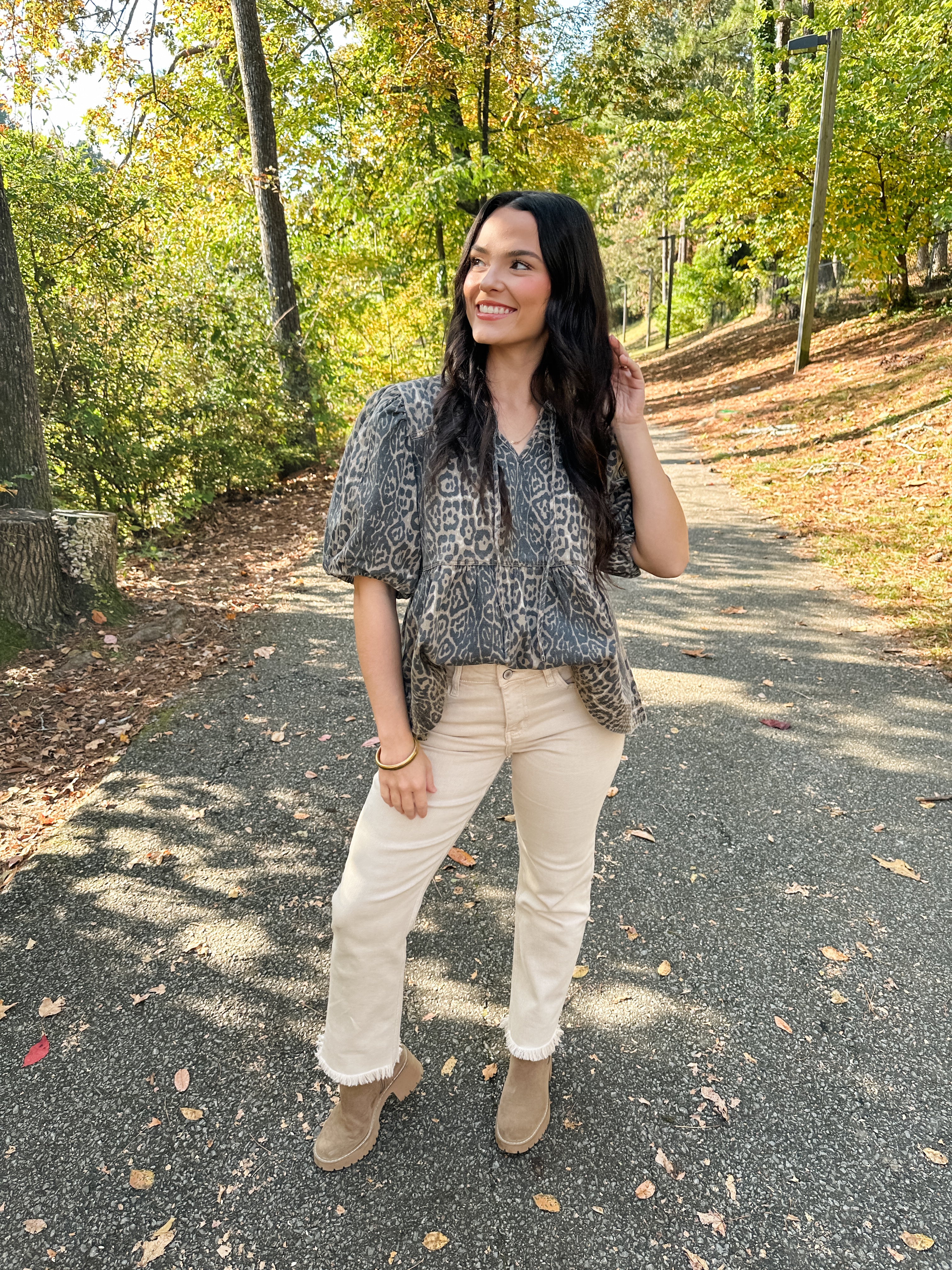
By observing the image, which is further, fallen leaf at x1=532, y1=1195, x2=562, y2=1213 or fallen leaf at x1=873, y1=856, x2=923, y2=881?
fallen leaf at x1=873, y1=856, x2=923, y2=881

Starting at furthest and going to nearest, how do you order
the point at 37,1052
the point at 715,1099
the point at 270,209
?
1. the point at 270,209
2. the point at 37,1052
3. the point at 715,1099

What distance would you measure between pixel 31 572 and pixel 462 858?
122 inches

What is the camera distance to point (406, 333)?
14.2 metres

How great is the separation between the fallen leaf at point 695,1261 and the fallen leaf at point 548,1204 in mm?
273

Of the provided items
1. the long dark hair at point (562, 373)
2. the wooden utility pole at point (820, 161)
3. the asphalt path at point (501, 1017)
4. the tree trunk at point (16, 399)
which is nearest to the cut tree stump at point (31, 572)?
the tree trunk at point (16, 399)

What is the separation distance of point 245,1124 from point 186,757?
1966mm

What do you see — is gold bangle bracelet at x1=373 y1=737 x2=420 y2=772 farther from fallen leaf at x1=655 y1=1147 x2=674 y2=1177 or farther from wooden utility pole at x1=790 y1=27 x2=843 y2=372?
wooden utility pole at x1=790 y1=27 x2=843 y2=372

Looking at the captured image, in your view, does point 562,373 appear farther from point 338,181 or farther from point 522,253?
point 338,181

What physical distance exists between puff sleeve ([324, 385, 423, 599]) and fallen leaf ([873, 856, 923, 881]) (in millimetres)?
2226

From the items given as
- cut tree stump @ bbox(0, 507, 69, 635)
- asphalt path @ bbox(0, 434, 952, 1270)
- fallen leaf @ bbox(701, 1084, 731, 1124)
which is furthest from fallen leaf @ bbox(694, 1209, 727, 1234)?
cut tree stump @ bbox(0, 507, 69, 635)

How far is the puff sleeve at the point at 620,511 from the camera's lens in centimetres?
170

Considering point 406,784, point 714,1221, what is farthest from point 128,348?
point 714,1221

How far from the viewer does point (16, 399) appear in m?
4.64

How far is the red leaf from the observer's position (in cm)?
214
